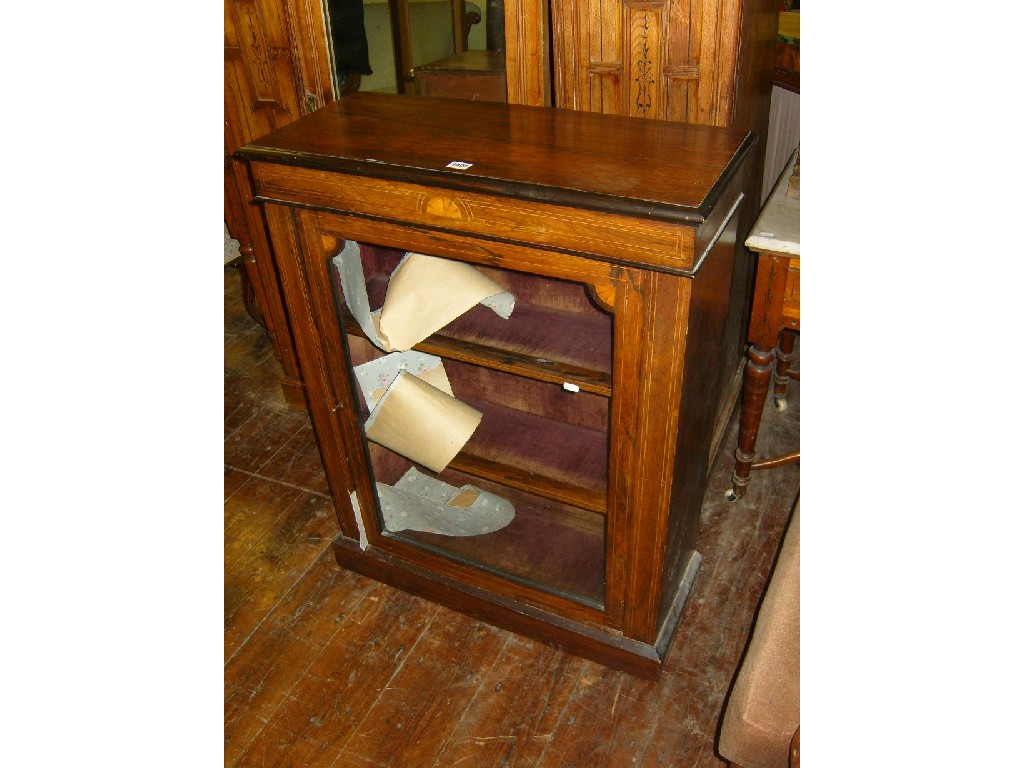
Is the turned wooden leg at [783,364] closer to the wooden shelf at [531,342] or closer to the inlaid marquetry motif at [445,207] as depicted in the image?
the wooden shelf at [531,342]

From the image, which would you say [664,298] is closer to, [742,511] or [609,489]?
[609,489]

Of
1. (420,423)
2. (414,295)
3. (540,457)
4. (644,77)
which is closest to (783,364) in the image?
(540,457)

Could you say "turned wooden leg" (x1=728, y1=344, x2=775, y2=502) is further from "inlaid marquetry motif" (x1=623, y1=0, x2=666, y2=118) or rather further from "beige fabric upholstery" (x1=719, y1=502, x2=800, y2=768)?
"beige fabric upholstery" (x1=719, y1=502, x2=800, y2=768)

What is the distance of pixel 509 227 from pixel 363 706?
142 centimetres

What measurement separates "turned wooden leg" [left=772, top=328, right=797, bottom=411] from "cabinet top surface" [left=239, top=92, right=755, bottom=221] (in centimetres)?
140

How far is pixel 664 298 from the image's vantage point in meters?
1.40

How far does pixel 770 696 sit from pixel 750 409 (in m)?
1.24

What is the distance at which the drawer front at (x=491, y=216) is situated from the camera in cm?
133

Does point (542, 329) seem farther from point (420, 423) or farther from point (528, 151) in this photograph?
point (528, 151)

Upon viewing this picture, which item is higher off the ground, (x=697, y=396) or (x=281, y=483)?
(x=697, y=396)

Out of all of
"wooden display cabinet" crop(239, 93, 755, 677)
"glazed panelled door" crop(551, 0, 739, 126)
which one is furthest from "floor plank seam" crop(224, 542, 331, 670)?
"glazed panelled door" crop(551, 0, 739, 126)

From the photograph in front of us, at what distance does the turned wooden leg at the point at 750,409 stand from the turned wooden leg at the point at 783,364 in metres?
0.43

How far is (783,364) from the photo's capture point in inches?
116

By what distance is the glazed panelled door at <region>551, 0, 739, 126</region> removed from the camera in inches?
71.7
